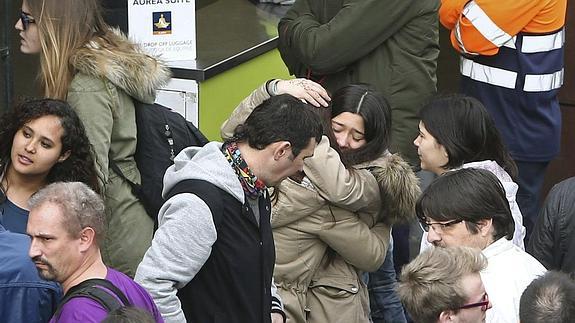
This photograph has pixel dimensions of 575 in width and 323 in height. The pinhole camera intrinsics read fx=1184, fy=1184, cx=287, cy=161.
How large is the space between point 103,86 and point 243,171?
3.28ft

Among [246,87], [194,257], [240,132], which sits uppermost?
[240,132]

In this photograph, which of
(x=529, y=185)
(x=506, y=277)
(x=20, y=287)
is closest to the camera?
(x=20, y=287)

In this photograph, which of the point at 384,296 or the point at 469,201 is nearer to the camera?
the point at 469,201

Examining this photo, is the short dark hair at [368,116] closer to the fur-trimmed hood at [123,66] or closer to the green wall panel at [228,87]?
the fur-trimmed hood at [123,66]

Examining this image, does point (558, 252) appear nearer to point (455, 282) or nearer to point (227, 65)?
point (455, 282)

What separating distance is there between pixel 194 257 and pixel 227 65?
314 centimetres

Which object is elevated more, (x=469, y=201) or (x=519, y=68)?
(x=469, y=201)

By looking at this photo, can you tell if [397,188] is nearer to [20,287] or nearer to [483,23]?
[483,23]

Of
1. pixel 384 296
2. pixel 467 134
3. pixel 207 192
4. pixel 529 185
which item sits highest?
pixel 207 192

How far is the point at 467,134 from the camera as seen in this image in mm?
5082

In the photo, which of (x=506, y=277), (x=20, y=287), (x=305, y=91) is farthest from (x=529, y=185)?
(x=20, y=287)

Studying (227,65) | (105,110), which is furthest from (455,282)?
(227,65)

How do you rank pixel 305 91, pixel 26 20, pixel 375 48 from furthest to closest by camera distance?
→ pixel 375 48 < pixel 305 91 < pixel 26 20

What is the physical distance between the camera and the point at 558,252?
4.86 m
